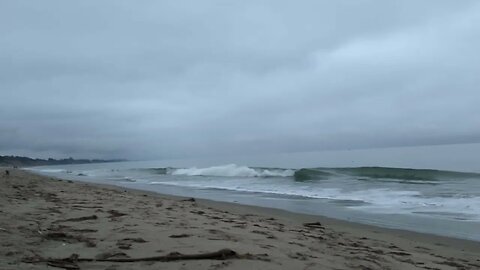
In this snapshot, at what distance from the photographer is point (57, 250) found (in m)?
4.64

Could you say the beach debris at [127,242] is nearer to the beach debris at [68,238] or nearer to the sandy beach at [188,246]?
the sandy beach at [188,246]

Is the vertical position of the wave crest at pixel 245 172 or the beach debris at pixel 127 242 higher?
the wave crest at pixel 245 172

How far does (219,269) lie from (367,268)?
2007 mm

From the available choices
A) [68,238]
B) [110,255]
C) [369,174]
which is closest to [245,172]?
[369,174]

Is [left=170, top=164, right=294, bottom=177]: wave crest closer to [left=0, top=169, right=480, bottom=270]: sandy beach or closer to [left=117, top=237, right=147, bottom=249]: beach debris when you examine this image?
[left=0, top=169, right=480, bottom=270]: sandy beach

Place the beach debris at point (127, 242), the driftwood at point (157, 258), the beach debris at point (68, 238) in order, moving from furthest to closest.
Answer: the beach debris at point (68, 238) → the beach debris at point (127, 242) → the driftwood at point (157, 258)

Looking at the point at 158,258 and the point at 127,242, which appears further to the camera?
the point at 127,242

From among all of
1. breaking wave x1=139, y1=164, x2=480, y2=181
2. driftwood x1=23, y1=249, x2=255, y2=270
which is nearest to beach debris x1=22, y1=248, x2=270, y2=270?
driftwood x1=23, y1=249, x2=255, y2=270

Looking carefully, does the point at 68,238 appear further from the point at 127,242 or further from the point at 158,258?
the point at 158,258

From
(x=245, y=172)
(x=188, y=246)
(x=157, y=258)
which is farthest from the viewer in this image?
(x=245, y=172)

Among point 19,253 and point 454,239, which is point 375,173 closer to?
point 454,239

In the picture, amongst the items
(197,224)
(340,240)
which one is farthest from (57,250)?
(340,240)

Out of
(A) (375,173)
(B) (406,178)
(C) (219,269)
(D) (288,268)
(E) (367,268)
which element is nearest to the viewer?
(C) (219,269)

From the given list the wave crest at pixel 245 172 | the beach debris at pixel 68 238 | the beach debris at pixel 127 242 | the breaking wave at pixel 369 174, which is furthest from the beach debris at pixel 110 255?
the wave crest at pixel 245 172
